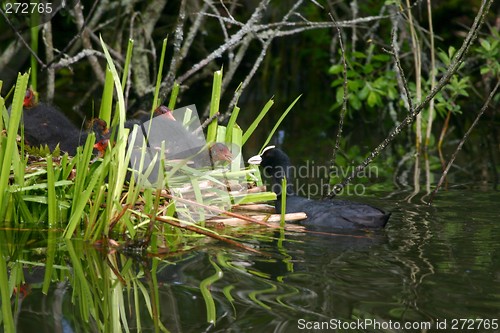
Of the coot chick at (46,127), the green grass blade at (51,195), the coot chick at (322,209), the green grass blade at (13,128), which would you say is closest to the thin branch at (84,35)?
the coot chick at (46,127)

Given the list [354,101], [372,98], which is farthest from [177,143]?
[354,101]

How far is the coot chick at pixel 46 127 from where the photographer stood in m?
5.79

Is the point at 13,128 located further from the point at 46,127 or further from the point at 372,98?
the point at 372,98

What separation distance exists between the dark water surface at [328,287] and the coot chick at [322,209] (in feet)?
0.37

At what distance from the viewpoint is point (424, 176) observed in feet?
22.9

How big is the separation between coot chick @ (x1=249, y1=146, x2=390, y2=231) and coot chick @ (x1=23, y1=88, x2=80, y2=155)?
1376 millimetres

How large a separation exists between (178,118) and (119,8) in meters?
3.23

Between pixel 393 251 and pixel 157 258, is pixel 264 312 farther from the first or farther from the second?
pixel 393 251

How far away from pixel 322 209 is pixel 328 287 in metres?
1.45

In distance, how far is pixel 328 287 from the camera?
3.50 metres

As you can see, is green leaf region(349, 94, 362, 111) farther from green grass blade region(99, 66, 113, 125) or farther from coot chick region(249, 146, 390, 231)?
green grass blade region(99, 66, 113, 125)

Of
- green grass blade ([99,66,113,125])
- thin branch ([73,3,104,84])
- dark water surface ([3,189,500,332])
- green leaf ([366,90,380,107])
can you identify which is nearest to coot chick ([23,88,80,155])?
green grass blade ([99,66,113,125])

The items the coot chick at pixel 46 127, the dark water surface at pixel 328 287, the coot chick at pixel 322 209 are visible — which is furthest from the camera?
the coot chick at pixel 46 127

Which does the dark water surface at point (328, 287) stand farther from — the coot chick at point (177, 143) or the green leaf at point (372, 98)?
the green leaf at point (372, 98)
